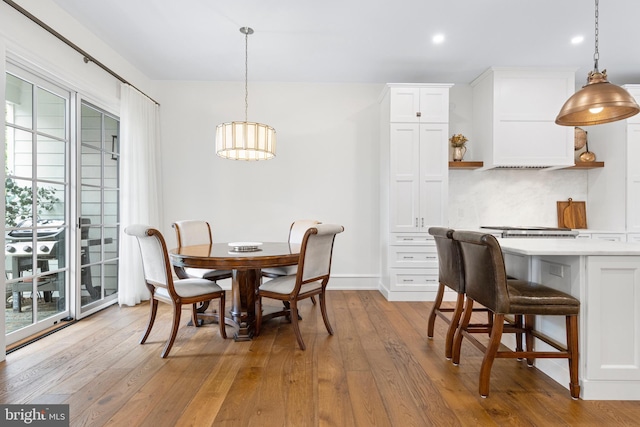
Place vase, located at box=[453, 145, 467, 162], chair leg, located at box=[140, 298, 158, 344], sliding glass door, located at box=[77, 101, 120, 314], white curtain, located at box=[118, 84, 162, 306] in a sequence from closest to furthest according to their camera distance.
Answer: chair leg, located at box=[140, 298, 158, 344] → sliding glass door, located at box=[77, 101, 120, 314] → white curtain, located at box=[118, 84, 162, 306] → vase, located at box=[453, 145, 467, 162]

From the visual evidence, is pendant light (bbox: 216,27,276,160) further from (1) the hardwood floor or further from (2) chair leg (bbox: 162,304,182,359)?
(1) the hardwood floor

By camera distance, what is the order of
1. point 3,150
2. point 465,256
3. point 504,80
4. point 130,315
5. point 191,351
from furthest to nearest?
point 504,80 < point 130,315 < point 191,351 < point 3,150 < point 465,256

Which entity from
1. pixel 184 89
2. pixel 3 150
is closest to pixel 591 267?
pixel 3 150

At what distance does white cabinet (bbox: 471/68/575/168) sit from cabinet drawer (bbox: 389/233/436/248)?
1256 mm

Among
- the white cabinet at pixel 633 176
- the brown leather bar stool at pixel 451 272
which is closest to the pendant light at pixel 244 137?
the brown leather bar stool at pixel 451 272

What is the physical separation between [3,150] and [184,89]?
2540 millimetres

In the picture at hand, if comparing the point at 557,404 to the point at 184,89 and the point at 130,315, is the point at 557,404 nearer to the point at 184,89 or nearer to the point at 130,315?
the point at 130,315

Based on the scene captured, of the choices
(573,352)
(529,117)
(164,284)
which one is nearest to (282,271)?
(164,284)

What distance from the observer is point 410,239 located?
401 cm

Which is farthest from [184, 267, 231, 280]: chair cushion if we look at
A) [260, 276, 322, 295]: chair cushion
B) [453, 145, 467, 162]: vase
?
[453, 145, 467, 162]: vase

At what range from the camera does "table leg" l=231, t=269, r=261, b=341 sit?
2770 millimetres

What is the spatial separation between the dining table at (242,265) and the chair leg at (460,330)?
49.6 inches

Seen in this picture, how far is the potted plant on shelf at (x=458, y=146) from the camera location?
14.0 feet

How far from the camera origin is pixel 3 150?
2.28 m
